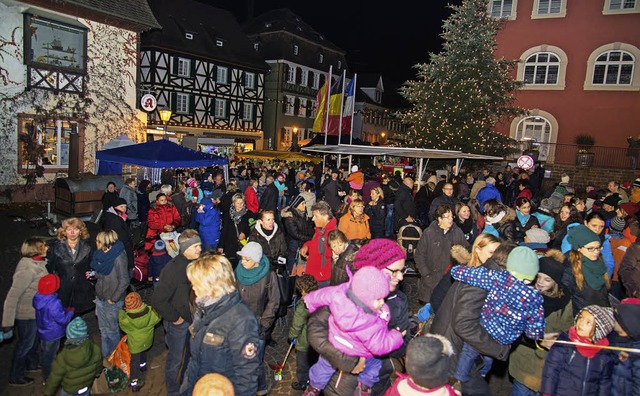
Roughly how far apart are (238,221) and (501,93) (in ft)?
65.5

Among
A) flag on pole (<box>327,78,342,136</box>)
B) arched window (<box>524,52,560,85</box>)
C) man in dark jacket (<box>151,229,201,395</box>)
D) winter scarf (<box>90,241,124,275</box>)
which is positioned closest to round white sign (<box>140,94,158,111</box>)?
flag on pole (<box>327,78,342,136</box>)

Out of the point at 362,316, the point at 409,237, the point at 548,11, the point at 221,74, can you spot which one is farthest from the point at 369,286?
the point at 221,74

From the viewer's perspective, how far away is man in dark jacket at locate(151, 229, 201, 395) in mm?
4391

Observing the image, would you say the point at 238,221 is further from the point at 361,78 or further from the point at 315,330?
the point at 361,78

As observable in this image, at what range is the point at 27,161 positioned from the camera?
1684 cm

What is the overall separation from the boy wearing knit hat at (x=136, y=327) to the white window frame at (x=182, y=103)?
2917 cm

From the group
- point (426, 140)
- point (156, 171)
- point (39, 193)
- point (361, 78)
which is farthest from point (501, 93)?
point (361, 78)

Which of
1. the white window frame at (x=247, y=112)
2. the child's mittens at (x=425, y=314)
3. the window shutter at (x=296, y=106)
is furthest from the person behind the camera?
the window shutter at (x=296, y=106)

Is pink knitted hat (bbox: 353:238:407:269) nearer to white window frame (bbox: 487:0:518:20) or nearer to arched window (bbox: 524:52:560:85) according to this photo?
arched window (bbox: 524:52:560:85)

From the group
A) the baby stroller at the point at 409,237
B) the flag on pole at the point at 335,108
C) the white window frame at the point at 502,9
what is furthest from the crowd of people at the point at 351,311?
the white window frame at the point at 502,9

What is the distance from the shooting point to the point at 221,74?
3444cm

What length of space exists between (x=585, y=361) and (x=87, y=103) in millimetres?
20090

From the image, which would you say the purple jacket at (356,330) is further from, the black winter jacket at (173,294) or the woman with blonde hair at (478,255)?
the black winter jacket at (173,294)

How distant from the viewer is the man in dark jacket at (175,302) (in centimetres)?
439
